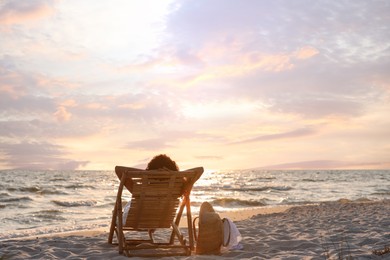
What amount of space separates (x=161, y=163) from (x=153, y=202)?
1.89ft

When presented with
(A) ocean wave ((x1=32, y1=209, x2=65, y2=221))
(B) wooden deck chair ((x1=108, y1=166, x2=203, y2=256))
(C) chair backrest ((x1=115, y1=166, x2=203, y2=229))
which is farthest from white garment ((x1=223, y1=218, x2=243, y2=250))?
(A) ocean wave ((x1=32, y1=209, x2=65, y2=221))

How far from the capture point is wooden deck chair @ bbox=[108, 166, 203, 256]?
6.11 m

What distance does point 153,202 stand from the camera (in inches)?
253

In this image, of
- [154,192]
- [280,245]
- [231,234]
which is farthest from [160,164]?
[280,245]

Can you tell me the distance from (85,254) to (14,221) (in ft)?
30.2

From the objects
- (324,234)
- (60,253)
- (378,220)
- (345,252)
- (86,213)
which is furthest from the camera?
(86,213)

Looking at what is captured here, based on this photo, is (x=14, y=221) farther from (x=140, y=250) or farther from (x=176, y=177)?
(x=176, y=177)

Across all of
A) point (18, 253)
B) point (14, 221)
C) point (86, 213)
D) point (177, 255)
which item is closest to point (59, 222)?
point (14, 221)

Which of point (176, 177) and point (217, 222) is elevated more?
point (176, 177)

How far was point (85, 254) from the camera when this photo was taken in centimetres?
633

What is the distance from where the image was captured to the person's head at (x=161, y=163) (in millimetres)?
6555

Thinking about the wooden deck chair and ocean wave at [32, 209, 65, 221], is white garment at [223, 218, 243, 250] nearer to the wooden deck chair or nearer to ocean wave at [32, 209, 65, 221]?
the wooden deck chair

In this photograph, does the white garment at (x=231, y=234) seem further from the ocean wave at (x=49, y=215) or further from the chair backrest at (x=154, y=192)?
the ocean wave at (x=49, y=215)

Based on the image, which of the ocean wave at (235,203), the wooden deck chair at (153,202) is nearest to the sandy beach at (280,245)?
the wooden deck chair at (153,202)
